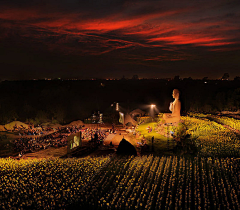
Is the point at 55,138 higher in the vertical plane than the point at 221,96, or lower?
lower

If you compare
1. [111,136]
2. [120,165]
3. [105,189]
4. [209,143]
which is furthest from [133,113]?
[105,189]

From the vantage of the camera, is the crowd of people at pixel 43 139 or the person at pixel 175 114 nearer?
the crowd of people at pixel 43 139

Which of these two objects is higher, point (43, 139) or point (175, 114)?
point (175, 114)

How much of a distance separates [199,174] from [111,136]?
571 inches

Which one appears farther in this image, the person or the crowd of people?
the person

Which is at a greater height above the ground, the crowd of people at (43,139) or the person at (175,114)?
the person at (175,114)

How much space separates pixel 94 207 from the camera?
12094mm

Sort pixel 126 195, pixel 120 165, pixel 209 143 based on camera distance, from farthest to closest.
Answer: pixel 209 143, pixel 120 165, pixel 126 195

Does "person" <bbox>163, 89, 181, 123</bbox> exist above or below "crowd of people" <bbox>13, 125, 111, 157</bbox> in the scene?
above

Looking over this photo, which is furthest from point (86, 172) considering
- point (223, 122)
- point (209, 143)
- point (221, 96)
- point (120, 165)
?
point (221, 96)

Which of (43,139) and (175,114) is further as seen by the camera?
(175,114)

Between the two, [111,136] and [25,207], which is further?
[111,136]

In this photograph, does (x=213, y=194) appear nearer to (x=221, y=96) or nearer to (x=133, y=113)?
(x=133, y=113)

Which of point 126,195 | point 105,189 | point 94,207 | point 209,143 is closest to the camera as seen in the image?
point 94,207
